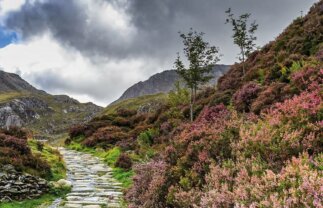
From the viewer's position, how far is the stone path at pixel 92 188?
417 inches

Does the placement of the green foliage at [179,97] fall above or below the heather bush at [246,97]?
above

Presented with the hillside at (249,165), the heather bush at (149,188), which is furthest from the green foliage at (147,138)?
the heather bush at (149,188)

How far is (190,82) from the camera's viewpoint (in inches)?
991

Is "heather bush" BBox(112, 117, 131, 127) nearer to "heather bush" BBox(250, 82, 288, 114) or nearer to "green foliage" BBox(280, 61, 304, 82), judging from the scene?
"green foliage" BBox(280, 61, 304, 82)

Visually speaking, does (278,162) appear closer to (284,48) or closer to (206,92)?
(284,48)

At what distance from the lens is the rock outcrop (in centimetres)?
1115

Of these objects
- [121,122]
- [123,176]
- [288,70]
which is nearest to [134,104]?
[121,122]

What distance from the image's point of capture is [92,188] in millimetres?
13078

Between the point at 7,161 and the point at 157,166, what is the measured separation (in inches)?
263

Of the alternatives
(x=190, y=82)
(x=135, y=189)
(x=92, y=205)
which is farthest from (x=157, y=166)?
(x=190, y=82)

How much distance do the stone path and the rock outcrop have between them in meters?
1.10

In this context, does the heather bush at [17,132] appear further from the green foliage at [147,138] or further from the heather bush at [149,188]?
the heather bush at [149,188]

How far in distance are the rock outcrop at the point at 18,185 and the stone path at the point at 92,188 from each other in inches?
43.2

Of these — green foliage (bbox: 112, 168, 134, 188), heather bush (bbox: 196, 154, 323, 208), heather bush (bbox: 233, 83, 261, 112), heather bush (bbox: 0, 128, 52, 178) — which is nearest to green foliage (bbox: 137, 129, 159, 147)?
green foliage (bbox: 112, 168, 134, 188)
